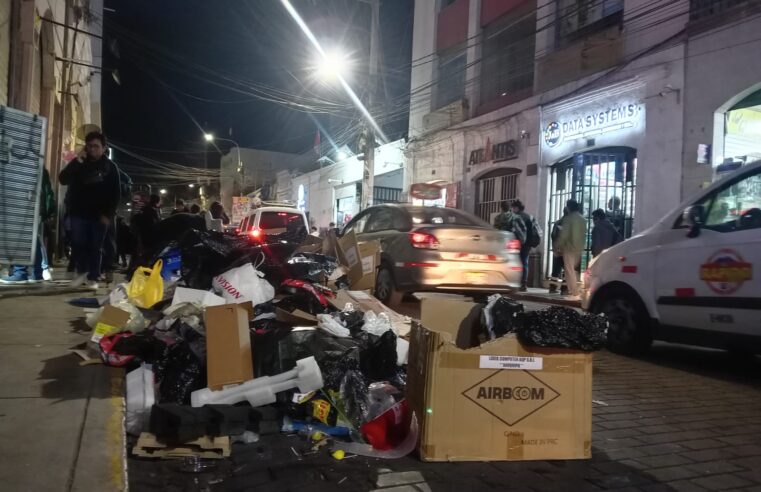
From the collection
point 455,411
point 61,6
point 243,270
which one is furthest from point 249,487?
point 61,6

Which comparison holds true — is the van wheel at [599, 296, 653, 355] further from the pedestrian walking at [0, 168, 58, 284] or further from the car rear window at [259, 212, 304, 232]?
the car rear window at [259, 212, 304, 232]

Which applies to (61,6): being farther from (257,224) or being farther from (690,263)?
(690,263)

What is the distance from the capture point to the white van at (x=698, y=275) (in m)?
4.66

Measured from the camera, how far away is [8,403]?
2941 millimetres

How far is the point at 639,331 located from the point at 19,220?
24.1ft

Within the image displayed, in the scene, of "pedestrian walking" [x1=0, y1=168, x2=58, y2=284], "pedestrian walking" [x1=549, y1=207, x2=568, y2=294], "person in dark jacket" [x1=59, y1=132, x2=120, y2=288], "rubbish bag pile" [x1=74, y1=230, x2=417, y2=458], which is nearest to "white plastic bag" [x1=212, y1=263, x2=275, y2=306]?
"rubbish bag pile" [x1=74, y1=230, x2=417, y2=458]

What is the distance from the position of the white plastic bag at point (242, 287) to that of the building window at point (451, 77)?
1432 centimetres

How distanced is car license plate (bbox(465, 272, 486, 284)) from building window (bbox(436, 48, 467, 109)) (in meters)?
11.3

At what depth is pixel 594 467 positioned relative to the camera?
115 inches

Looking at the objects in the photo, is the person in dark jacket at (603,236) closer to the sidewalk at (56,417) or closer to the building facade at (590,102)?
the building facade at (590,102)

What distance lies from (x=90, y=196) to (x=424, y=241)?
419 cm

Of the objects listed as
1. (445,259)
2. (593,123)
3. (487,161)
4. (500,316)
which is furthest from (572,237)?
(500,316)

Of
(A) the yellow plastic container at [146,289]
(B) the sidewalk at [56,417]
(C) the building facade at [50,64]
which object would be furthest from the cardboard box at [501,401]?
(C) the building facade at [50,64]

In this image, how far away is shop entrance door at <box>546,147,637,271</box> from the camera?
Result: 1203 cm
